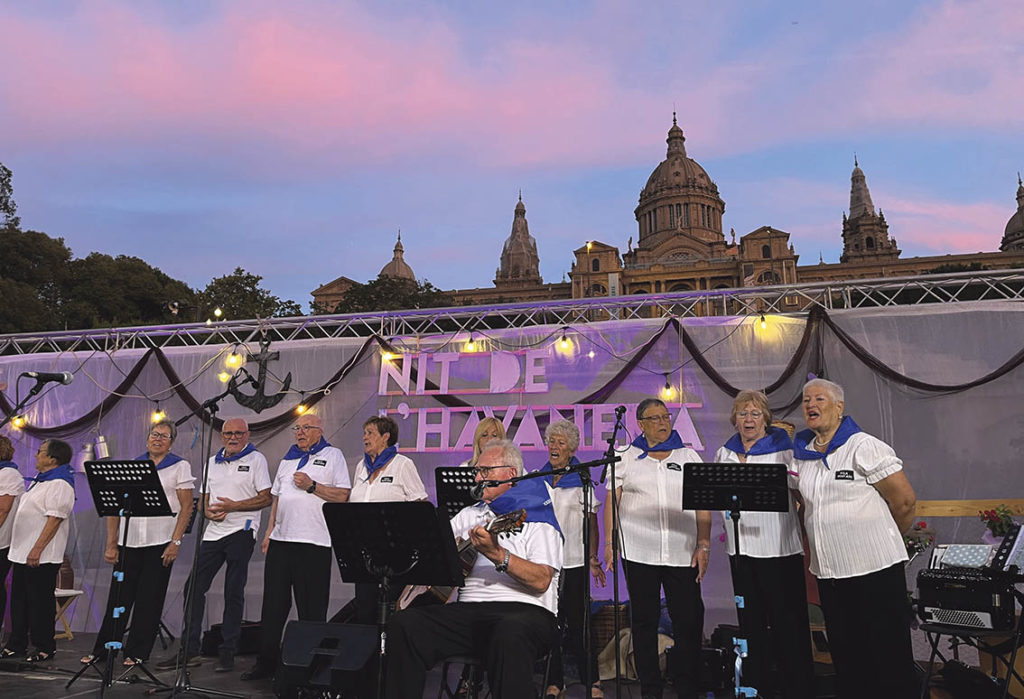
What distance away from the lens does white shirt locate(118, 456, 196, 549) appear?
604 centimetres

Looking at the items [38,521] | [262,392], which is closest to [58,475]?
[38,521]

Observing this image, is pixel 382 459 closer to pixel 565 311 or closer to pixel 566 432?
pixel 566 432

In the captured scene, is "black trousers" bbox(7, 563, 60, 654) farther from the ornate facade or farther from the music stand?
the ornate facade

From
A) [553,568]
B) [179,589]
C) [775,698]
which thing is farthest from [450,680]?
[179,589]

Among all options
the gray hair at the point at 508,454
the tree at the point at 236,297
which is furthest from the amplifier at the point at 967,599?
the tree at the point at 236,297

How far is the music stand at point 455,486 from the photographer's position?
4941mm

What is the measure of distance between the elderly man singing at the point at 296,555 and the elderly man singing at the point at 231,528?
1.43 feet

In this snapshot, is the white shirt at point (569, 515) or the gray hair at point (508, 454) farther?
the white shirt at point (569, 515)

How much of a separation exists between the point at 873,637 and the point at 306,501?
413 cm

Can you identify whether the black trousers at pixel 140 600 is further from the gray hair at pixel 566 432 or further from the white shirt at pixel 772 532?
the white shirt at pixel 772 532

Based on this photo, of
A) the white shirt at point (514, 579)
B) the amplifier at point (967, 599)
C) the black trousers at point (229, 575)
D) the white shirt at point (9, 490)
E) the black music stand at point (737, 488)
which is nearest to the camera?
the white shirt at point (514, 579)

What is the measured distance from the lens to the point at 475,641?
3.63 m

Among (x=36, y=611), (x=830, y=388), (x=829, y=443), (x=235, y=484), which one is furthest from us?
(x=36, y=611)

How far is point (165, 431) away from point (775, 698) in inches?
204
